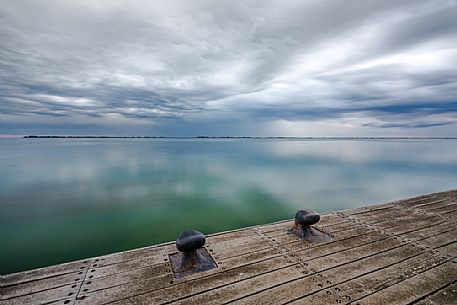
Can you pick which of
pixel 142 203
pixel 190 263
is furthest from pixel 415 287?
pixel 142 203

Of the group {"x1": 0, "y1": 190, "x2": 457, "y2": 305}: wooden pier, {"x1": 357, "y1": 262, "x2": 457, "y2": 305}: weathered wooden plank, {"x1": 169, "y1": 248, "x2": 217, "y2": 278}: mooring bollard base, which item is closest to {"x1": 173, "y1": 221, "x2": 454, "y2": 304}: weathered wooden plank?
{"x1": 0, "y1": 190, "x2": 457, "y2": 305}: wooden pier

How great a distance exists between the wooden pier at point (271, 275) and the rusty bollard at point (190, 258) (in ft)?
0.36

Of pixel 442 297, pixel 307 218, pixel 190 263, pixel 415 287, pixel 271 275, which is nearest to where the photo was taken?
pixel 442 297

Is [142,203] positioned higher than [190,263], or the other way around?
[190,263]

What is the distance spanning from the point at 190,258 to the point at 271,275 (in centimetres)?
117

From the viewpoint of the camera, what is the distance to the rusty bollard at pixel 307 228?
4.21 m

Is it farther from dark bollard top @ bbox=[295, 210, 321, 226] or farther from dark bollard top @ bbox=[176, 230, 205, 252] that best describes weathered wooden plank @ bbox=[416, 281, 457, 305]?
dark bollard top @ bbox=[176, 230, 205, 252]

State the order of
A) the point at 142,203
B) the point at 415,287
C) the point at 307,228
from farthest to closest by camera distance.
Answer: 1. the point at 142,203
2. the point at 307,228
3. the point at 415,287

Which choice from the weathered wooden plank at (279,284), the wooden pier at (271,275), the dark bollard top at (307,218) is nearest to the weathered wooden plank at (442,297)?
the wooden pier at (271,275)

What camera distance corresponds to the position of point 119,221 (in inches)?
352

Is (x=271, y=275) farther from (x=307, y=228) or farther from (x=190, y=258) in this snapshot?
(x=307, y=228)

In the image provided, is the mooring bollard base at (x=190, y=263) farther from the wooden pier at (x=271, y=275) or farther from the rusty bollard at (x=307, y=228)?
the rusty bollard at (x=307, y=228)

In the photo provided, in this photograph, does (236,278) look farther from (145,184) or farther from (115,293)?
(145,184)

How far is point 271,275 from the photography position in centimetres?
311
